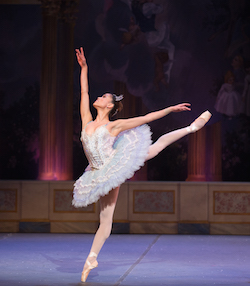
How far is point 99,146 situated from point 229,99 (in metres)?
5.34

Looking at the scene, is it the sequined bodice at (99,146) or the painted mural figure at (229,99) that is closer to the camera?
the sequined bodice at (99,146)

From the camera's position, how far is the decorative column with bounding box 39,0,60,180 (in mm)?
9305

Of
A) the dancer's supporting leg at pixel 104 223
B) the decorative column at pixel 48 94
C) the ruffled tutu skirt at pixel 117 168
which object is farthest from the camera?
the decorative column at pixel 48 94

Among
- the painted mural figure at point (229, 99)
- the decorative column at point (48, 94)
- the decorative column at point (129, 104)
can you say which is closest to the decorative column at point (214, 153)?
the painted mural figure at point (229, 99)

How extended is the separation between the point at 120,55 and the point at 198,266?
5.23 meters

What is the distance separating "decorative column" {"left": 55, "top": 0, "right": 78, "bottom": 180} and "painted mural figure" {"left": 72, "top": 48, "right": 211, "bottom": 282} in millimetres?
4719

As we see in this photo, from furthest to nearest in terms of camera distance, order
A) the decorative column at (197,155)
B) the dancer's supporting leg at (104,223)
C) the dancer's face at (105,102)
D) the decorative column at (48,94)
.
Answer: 1. the decorative column at (197,155)
2. the decorative column at (48,94)
3. the dancer's face at (105,102)
4. the dancer's supporting leg at (104,223)

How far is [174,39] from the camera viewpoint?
950cm

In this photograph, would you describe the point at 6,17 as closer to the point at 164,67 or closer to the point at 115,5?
the point at 115,5

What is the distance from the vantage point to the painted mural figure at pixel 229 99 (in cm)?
940

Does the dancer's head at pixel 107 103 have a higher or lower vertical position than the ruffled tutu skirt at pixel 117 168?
higher

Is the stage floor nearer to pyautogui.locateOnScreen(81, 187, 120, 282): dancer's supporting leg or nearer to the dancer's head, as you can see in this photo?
pyautogui.locateOnScreen(81, 187, 120, 282): dancer's supporting leg

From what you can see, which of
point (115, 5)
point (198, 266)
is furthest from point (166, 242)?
point (115, 5)

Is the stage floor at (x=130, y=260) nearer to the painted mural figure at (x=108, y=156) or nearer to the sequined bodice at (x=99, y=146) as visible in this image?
the painted mural figure at (x=108, y=156)
